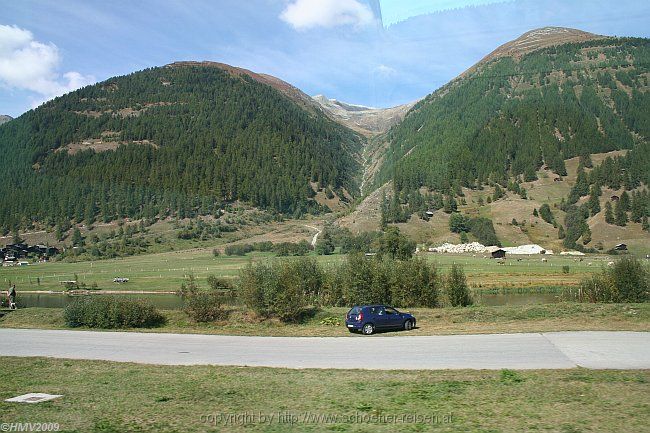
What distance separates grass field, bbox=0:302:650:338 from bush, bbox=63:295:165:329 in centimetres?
97

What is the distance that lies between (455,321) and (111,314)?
70.3 ft

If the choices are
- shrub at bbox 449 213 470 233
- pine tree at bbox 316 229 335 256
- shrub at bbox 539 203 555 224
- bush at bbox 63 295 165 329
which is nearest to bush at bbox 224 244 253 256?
pine tree at bbox 316 229 335 256

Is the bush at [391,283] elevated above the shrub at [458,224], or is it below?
below

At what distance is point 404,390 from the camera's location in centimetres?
1227

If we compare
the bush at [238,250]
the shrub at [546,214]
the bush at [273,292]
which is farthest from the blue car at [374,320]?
the shrub at [546,214]

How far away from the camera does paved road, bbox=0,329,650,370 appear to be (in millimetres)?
16516

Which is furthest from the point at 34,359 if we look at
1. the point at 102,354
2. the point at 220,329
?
the point at 220,329

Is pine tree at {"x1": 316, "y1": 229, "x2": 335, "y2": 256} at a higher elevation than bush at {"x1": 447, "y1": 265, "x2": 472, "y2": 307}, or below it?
higher

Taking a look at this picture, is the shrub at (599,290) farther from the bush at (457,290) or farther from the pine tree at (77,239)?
the pine tree at (77,239)

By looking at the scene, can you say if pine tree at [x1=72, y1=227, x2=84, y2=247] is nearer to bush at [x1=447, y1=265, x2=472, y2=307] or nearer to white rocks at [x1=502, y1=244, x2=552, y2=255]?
white rocks at [x1=502, y1=244, x2=552, y2=255]

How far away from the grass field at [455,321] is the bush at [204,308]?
1.75ft

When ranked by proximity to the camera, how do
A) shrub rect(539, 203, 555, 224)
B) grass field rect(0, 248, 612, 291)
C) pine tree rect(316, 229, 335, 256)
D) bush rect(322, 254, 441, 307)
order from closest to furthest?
1. bush rect(322, 254, 441, 307)
2. grass field rect(0, 248, 612, 291)
3. pine tree rect(316, 229, 335, 256)
4. shrub rect(539, 203, 555, 224)

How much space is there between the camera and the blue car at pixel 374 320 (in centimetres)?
2691

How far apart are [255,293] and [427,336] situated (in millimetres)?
13343
